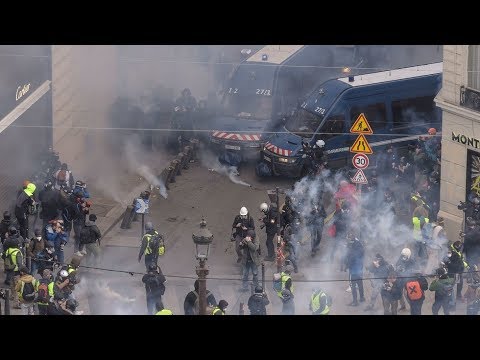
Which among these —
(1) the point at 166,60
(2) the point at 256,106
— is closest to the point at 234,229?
(2) the point at 256,106

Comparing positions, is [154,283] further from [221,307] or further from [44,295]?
[221,307]

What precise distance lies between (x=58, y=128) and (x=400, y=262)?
10.2m

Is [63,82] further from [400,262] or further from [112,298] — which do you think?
[400,262]

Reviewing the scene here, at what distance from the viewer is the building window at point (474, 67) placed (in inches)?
1324

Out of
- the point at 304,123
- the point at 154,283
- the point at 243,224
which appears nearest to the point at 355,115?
the point at 304,123

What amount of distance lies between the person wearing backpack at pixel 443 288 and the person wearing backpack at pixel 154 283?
4633 mm

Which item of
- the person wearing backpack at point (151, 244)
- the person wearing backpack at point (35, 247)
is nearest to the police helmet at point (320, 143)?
the person wearing backpack at point (151, 244)

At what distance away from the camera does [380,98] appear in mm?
37812

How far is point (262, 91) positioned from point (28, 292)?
10958 mm

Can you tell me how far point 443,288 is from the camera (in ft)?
100

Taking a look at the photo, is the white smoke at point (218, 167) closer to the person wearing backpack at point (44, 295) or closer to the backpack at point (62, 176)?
the backpack at point (62, 176)

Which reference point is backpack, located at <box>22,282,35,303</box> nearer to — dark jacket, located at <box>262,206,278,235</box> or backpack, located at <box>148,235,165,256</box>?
backpack, located at <box>148,235,165,256</box>

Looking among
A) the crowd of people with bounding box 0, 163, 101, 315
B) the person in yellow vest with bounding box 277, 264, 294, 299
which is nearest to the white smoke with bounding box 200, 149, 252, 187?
the crowd of people with bounding box 0, 163, 101, 315

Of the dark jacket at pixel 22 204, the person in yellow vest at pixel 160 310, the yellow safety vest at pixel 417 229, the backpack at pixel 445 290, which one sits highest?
the dark jacket at pixel 22 204
